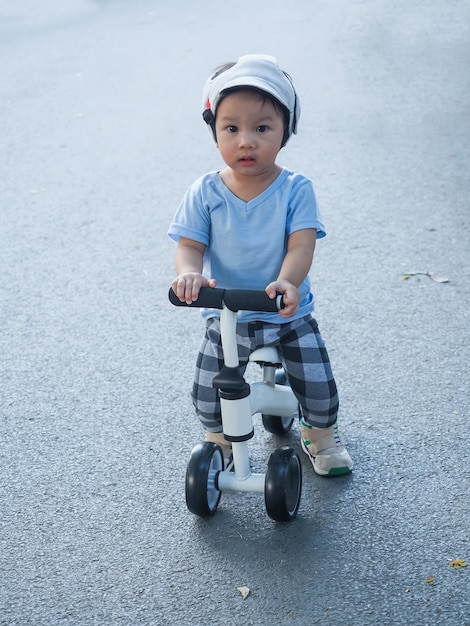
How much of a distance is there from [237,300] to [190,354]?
1235mm

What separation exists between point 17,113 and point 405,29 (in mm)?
3343

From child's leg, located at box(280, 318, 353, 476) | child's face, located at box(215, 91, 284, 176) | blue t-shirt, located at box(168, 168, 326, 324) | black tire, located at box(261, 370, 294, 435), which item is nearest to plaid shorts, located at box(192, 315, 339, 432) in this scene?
child's leg, located at box(280, 318, 353, 476)

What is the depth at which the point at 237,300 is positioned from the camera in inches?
89.1

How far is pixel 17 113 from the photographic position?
21.0 feet

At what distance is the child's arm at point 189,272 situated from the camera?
2.29m

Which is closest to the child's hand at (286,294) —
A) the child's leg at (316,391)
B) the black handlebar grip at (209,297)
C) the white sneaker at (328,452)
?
the black handlebar grip at (209,297)

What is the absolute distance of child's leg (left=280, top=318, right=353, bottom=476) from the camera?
2623 millimetres

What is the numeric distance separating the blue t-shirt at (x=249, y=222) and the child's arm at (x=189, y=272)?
0.08 ft

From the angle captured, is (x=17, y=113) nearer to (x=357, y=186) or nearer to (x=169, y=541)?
(x=357, y=186)

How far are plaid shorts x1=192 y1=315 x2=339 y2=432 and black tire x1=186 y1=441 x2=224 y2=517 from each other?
164 millimetres

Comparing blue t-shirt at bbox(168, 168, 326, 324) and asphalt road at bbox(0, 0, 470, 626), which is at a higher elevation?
blue t-shirt at bbox(168, 168, 326, 324)

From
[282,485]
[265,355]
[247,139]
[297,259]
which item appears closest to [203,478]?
[282,485]

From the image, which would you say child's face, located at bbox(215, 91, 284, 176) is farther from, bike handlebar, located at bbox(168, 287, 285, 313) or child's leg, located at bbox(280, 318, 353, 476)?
child's leg, located at bbox(280, 318, 353, 476)

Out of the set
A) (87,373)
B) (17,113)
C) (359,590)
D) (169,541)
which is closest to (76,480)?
(169,541)
